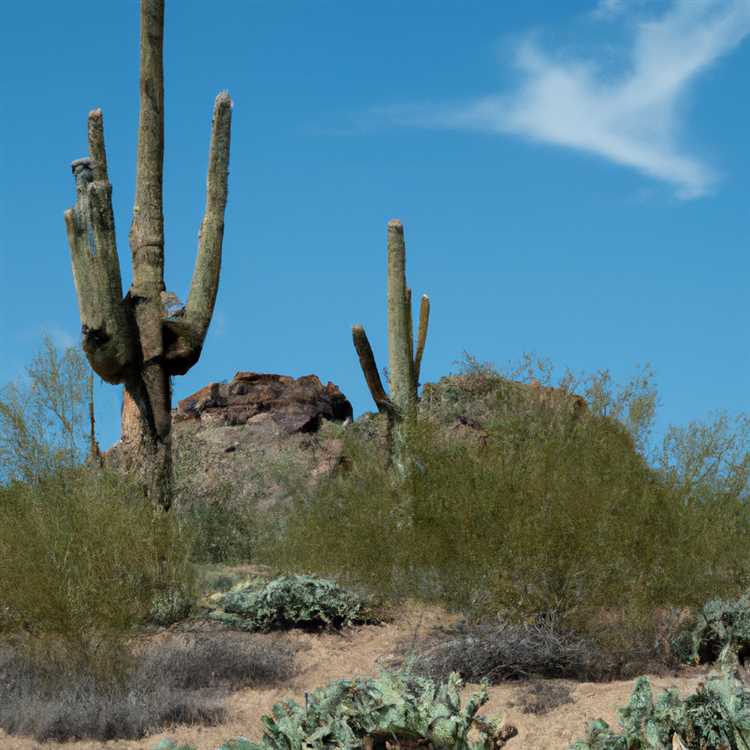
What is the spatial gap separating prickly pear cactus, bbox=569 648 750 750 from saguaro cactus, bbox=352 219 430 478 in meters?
9.09

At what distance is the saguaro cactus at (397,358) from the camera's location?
16.1 meters

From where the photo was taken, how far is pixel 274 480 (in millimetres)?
21891

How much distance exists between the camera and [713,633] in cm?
1095

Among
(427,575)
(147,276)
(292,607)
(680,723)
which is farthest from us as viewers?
(147,276)

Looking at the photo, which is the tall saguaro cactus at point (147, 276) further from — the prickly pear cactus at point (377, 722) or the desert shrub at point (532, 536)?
the prickly pear cactus at point (377, 722)

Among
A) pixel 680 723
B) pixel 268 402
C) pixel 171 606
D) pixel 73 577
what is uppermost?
pixel 268 402

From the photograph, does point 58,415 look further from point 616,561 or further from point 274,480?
point 616,561

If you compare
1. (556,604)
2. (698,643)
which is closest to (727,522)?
(698,643)

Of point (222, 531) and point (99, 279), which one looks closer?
point (99, 279)

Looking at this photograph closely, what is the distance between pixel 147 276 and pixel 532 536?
655 centimetres

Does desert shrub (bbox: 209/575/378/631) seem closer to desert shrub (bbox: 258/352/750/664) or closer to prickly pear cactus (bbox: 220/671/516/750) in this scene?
desert shrub (bbox: 258/352/750/664)

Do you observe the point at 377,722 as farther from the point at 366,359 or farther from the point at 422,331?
the point at 422,331

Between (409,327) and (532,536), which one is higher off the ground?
(409,327)

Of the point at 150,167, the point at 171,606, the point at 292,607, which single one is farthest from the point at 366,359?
the point at 171,606
